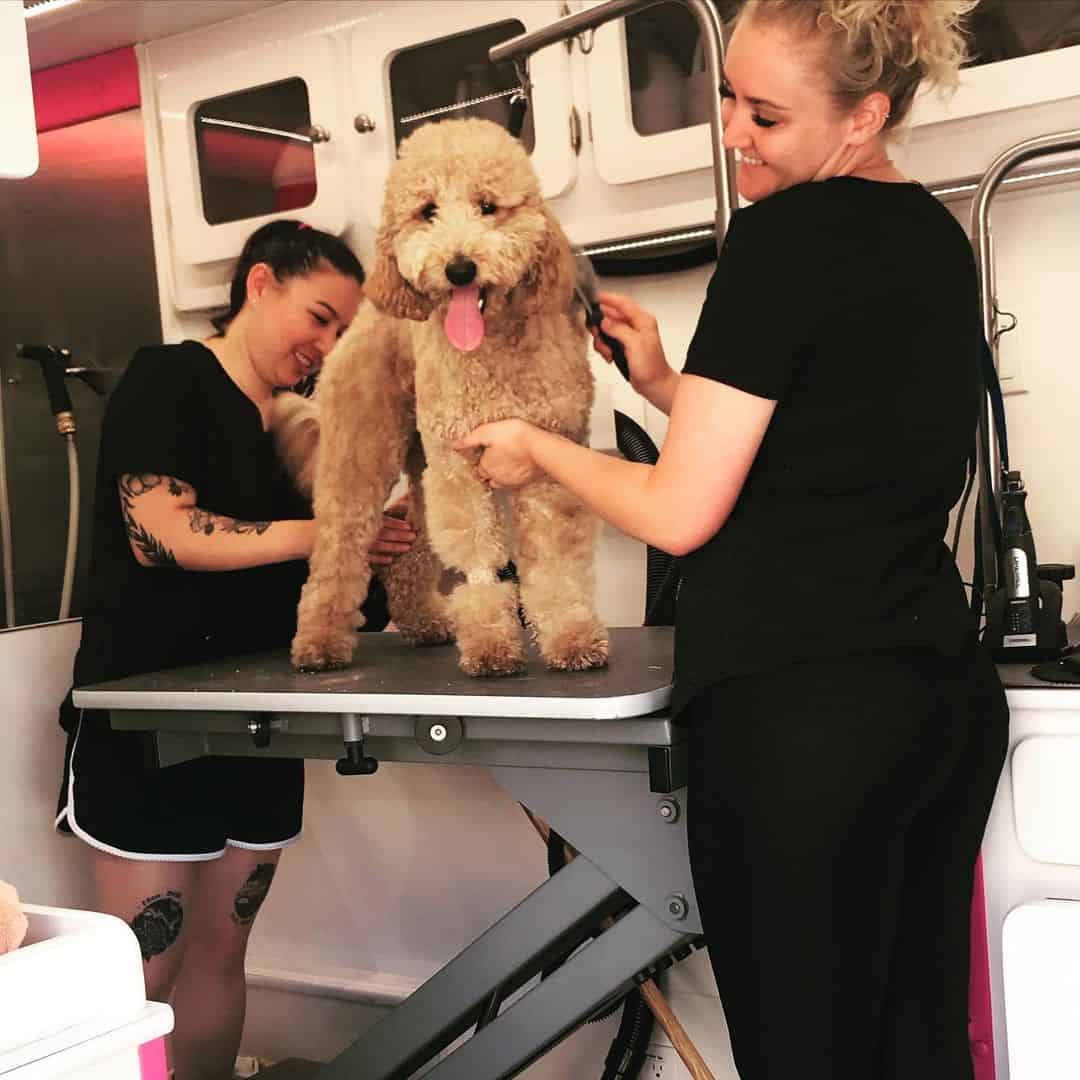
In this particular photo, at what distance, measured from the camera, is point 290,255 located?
1692 millimetres

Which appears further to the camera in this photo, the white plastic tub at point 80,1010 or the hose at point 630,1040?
the hose at point 630,1040

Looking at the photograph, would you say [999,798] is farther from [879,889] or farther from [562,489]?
[562,489]

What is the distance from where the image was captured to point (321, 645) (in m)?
1.50

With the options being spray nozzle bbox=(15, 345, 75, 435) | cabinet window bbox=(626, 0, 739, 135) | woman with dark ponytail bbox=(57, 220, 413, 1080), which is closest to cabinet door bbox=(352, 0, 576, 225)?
cabinet window bbox=(626, 0, 739, 135)

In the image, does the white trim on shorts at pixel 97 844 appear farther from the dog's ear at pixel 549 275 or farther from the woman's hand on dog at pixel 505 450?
the dog's ear at pixel 549 275

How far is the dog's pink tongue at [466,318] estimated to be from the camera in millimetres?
1258

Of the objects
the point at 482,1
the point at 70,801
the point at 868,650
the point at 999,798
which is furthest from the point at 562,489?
the point at 482,1

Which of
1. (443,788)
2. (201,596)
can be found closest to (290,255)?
(201,596)

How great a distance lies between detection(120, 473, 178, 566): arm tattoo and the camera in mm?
1533

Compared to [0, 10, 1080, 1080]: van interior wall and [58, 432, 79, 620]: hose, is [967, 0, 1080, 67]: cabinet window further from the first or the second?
[58, 432, 79, 620]: hose

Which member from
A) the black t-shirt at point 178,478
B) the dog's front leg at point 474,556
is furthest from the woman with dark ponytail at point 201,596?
the dog's front leg at point 474,556

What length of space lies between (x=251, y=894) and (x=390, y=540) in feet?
1.87

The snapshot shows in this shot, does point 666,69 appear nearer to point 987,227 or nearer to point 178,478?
point 987,227

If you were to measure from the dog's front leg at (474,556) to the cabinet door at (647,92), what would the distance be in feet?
2.71
